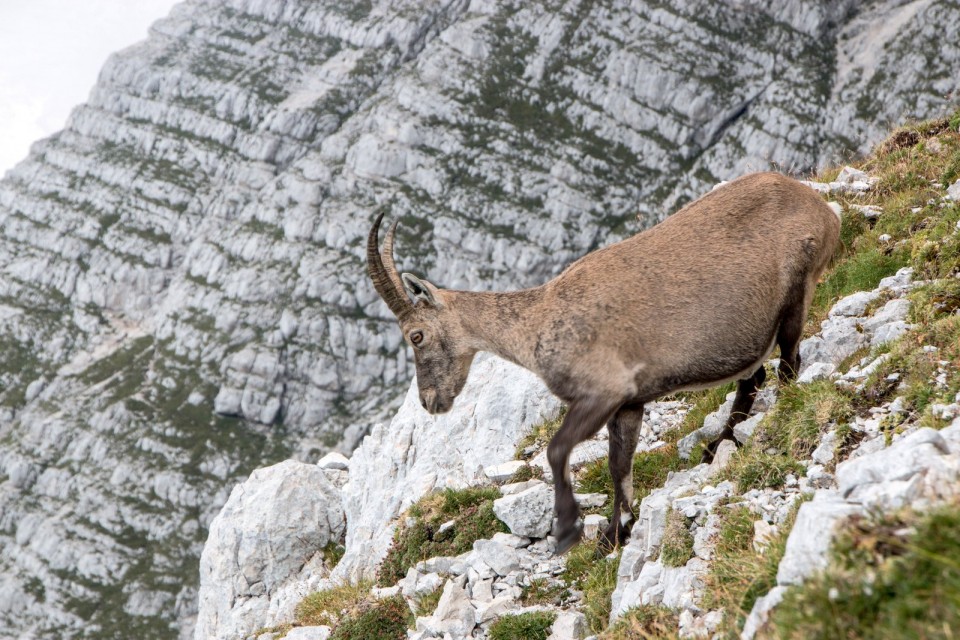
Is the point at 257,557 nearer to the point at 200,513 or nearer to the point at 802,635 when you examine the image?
the point at 802,635

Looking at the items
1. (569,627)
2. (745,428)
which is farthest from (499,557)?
(745,428)

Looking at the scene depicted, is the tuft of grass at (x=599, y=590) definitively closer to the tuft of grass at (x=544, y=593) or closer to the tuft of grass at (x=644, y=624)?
the tuft of grass at (x=544, y=593)

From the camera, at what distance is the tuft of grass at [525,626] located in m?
9.38

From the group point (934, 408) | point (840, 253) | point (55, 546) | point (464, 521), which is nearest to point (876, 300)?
point (840, 253)

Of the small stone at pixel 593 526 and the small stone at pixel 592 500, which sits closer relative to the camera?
the small stone at pixel 593 526

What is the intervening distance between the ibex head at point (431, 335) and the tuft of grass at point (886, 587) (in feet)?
23.9

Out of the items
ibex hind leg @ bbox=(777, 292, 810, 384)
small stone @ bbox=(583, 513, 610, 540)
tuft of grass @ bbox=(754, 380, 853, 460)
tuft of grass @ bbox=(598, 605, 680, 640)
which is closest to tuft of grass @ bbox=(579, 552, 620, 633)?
small stone @ bbox=(583, 513, 610, 540)

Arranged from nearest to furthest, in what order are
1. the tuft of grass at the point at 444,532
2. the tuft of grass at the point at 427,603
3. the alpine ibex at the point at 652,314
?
the alpine ibex at the point at 652,314 → the tuft of grass at the point at 427,603 → the tuft of grass at the point at 444,532

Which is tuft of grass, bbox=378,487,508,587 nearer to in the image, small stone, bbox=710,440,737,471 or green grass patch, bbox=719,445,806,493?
small stone, bbox=710,440,737,471

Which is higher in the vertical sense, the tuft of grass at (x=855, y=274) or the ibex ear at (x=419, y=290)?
the ibex ear at (x=419, y=290)

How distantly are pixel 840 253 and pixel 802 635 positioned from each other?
11.8 meters

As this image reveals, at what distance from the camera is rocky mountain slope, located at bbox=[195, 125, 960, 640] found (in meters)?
4.86

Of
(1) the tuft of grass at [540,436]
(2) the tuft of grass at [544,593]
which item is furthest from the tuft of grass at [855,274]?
(2) the tuft of grass at [544,593]

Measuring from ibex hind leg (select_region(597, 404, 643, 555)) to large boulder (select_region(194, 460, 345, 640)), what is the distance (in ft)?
36.5
